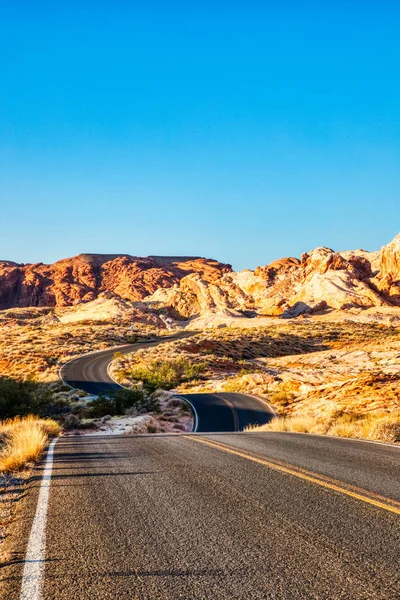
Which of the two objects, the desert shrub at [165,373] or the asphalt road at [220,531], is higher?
Result: the asphalt road at [220,531]

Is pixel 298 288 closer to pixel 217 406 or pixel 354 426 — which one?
pixel 217 406

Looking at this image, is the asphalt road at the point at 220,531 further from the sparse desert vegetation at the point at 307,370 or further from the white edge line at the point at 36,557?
the sparse desert vegetation at the point at 307,370

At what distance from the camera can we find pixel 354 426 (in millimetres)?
13773

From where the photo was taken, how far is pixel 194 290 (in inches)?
4707

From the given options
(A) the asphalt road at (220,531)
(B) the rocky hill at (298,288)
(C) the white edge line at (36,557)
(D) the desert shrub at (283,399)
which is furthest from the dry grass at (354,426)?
(B) the rocky hill at (298,288)

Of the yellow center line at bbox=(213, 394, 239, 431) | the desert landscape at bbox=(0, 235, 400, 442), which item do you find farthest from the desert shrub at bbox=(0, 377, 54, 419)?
the yellow center line at bbox=(213, 394, 239, 431)

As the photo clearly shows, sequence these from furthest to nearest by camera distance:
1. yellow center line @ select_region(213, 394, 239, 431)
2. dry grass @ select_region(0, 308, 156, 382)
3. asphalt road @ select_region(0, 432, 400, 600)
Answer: dry grass @ select_region(0, 308, 156, 382) → yellow center line @ select_region(213, 394, 239, 431) → asphalt road @ select_region(0, 432, 400, 600)

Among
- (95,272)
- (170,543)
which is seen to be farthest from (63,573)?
(95,272)

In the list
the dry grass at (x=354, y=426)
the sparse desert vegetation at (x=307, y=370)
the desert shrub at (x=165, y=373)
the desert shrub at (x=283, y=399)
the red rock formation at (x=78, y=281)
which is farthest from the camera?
the red rock formation at (x=78, y=281)

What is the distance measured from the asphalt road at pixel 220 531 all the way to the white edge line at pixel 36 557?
0.05 m

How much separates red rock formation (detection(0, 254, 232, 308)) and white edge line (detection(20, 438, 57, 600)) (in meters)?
148

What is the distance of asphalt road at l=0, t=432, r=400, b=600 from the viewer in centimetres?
328

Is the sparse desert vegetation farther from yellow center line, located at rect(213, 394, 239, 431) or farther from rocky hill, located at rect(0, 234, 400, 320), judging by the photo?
rocky hill, located at rect(0, 234, 400, 320)

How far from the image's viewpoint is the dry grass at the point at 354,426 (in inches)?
482
